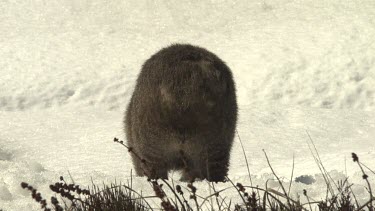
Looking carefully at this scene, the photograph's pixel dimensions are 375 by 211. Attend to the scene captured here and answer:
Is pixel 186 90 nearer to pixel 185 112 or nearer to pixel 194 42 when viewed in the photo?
pixel 185 112

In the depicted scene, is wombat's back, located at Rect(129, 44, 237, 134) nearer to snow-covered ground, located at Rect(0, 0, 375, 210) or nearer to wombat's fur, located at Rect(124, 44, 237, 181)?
wombat's fur, located at Rect(124, 44, 237, 181)

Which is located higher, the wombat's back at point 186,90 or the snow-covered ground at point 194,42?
the snow-covered ground at point 194,42

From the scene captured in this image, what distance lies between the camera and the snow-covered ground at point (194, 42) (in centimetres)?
942

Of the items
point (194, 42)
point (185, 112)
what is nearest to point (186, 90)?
point (185, 112)

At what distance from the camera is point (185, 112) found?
17.9ft

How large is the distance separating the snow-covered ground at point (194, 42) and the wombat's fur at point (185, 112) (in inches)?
26.8

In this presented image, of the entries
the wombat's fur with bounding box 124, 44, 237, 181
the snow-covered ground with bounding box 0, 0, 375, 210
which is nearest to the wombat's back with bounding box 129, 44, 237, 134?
the wombat's fur with bounding box 124, 44, 237, 181

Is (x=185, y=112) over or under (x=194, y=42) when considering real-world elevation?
under

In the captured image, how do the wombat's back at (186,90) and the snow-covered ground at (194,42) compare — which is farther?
the snow-covered ground at (194,42)

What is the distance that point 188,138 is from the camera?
5621 millimetres

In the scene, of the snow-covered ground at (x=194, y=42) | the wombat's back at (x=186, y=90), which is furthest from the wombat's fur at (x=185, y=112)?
the snow-covered ground at (x=194, y=42)

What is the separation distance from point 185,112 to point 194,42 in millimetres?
9751

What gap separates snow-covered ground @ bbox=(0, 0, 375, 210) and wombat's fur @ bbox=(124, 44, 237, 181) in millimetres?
681

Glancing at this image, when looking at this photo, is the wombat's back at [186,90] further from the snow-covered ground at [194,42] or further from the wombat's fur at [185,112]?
the snow-covered ground at [194,42]
